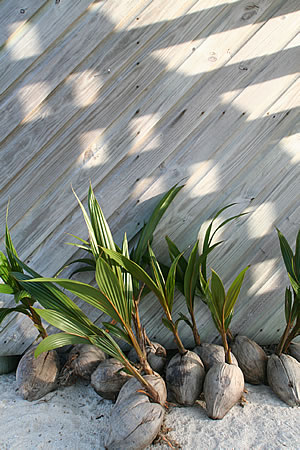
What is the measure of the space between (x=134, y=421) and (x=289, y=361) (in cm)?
69

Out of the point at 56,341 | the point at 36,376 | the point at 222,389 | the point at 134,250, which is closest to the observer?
the point at 56,341

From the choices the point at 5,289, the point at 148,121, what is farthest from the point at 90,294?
the point at 148,121

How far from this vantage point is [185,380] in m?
1.60

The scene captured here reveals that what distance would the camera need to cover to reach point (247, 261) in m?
1.88

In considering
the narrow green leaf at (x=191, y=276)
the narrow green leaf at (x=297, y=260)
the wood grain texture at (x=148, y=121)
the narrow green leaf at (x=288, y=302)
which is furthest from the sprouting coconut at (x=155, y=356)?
the narrow green leaf at (x=297, y=260)

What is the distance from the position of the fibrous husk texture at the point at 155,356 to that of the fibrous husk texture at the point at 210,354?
148mm

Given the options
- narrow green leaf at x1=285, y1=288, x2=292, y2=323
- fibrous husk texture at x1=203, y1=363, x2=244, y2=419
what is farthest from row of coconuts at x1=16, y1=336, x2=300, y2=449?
narrow green leaf at x1=285, y1=288, x2=292, y2=323

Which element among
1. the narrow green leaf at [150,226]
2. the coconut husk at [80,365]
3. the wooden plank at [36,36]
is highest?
the wooden plank at [36,36]

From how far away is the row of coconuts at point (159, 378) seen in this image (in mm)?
1416

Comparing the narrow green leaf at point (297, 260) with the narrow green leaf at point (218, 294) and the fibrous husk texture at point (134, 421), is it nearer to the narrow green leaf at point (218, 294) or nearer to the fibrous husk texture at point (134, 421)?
the narrow green leaf at point (218, 294)

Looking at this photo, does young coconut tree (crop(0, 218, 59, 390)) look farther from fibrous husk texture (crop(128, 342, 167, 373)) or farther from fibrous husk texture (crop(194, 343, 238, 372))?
fibrous husk texture (crop(194, 343, 238, 372))

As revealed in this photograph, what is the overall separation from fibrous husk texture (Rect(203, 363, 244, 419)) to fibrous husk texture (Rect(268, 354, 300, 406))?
0.17 m

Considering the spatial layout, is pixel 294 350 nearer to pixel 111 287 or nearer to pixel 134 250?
pixel 134 250

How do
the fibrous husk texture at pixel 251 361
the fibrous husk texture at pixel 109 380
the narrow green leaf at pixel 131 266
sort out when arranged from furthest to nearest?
the fibrous husk texture at pixel 251 361
the fibrous husk texture at pixel 109 380
the narrow green leaf at pixel 131 266
